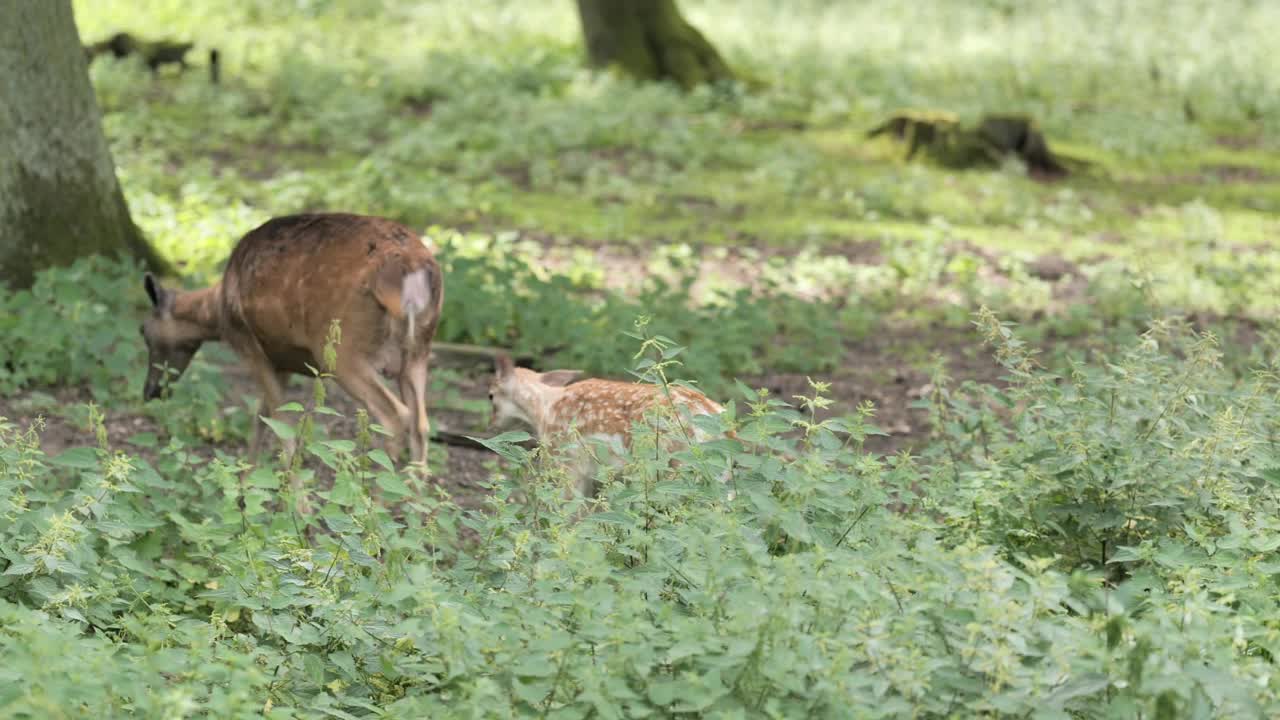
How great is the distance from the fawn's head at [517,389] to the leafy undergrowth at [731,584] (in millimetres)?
894

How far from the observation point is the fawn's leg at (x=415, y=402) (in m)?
7.91

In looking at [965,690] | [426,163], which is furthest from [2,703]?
[426,163]

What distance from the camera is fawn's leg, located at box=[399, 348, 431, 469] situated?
7.91m

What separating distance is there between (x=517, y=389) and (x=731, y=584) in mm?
3060

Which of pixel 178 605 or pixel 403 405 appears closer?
pixel 178 605

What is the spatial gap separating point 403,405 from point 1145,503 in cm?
357

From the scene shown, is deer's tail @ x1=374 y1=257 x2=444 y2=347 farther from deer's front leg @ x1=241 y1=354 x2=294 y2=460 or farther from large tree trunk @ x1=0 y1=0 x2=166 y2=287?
large tree trunk @ x1=0 y1=0 x2=166 y2=287

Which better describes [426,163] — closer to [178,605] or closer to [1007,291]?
[1007,291]

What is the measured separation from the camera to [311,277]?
7.96 metres

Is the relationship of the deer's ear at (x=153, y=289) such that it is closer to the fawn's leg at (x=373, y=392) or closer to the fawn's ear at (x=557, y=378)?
the fawn's leg at (x=373, y=392)

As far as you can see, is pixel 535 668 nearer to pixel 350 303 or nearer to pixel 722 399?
pixel 350 303

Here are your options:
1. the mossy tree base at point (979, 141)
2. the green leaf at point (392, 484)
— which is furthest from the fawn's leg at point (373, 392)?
the mossy tree base at point (979, 141)

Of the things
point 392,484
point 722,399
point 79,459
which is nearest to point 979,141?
point 722,399

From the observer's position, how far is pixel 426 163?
16109mm
